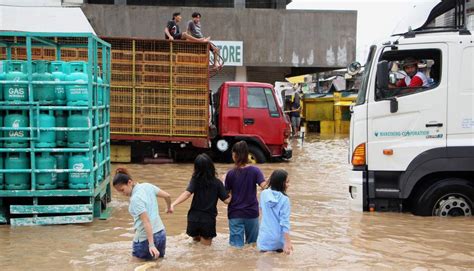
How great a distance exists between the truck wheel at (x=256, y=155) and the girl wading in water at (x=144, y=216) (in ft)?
28.4

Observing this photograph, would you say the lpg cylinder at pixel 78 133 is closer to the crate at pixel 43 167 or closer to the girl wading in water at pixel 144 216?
the crate at pixel 43 167

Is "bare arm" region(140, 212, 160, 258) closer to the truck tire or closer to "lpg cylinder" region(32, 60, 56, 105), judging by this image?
"lpg cylinder" region(32, 60, 56, 105)

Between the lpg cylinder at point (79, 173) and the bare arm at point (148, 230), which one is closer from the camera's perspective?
the bare arm at point (148, 230)

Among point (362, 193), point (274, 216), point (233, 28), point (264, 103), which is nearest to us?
point (274, 216)

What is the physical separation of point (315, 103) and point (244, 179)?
23.1 metres

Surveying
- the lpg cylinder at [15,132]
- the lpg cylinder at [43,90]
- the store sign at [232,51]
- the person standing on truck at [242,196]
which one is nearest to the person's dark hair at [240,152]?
the person standing on truck at [242,196]

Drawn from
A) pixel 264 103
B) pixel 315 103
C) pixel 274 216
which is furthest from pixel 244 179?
pixel 315 103

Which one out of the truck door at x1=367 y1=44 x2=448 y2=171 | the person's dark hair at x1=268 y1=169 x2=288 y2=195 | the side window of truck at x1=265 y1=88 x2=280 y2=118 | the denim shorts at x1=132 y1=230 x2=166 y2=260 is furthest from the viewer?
the side window of truck at x1=265 y1=88 x2=280 y2=118

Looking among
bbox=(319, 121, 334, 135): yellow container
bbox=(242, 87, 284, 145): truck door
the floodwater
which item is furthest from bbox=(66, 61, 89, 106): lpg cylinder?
bbox=(319, 121, 334, 135): yellow container

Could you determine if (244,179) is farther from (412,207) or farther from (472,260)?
(412,207)

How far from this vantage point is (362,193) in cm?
796

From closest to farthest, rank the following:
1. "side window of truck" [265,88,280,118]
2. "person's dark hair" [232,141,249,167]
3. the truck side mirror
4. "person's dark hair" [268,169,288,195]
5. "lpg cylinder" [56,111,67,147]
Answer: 1. "person's dark hair" [268,169,288,195]
2. "person's dark hair" [232,141,249,167]
3. "lpg cylinder" [56,111,67,147]
4. the truck side mirror
5. "side window of truck" [265,88,280,118]

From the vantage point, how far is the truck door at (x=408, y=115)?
763 centimetres

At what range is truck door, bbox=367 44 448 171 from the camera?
7.63m
